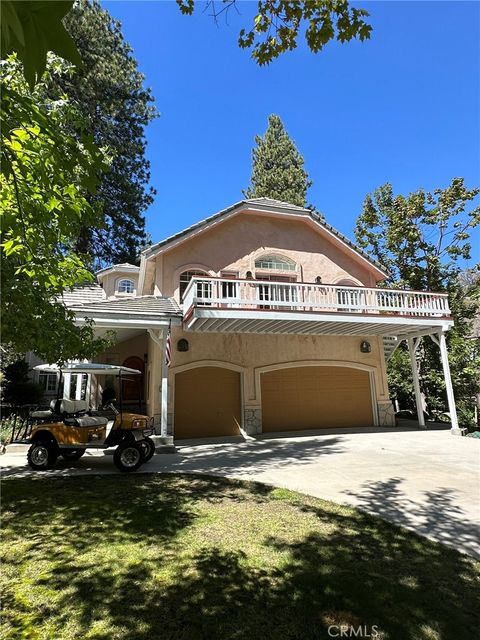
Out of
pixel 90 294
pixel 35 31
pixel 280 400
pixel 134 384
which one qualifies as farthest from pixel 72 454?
pixel 90 294

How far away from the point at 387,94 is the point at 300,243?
29.7ft

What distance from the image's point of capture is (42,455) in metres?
8.66

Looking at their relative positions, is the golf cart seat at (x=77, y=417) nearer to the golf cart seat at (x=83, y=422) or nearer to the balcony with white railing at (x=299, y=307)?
the golf cart seat at (x=83, y=422)

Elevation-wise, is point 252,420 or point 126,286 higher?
point 126,286

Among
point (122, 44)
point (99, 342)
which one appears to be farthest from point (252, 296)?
point (122, 44)

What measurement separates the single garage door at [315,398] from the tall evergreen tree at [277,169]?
23.3m

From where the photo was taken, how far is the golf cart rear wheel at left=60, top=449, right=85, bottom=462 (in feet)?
29.2

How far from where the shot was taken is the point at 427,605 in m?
3.44

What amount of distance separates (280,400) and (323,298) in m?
4.38

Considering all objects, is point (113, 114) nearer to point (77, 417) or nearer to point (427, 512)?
point (77, 417)

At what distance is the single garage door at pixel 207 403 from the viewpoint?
46.6 feet

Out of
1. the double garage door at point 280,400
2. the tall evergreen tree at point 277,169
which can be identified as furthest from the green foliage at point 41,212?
the tall evergreen tree at point 277,169

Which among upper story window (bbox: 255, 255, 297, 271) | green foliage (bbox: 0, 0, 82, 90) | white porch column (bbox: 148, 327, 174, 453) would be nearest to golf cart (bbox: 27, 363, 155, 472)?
white porch column (bbox: 148, 327, 174, 453)

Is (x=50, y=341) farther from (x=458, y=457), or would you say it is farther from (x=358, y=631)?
(x=458, y=457)
